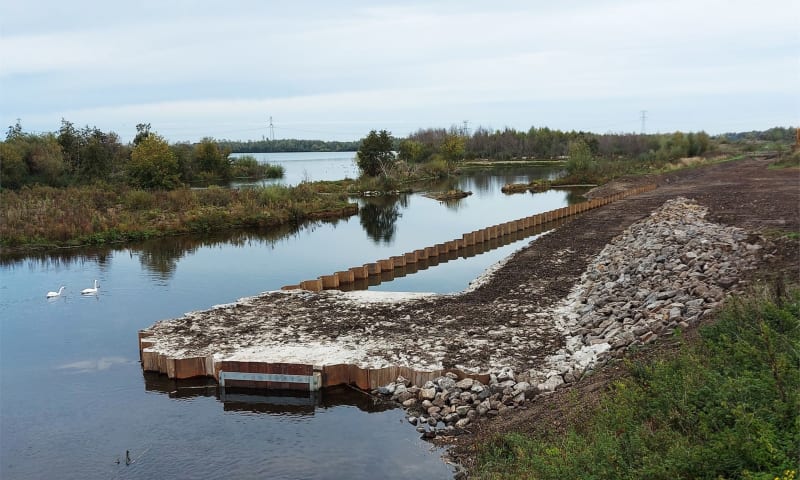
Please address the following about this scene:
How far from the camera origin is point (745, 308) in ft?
27.7

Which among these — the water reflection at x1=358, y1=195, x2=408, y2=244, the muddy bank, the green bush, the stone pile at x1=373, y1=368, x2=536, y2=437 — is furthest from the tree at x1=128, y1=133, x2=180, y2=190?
the stone pile at x1=373, y1=368, x2=536, y2=437

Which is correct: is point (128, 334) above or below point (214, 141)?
below

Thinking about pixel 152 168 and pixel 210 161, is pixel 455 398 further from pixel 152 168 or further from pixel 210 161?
pixel 210 161

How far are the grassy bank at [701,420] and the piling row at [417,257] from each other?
11.4 m

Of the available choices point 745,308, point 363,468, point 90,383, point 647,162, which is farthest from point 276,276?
point 647,162

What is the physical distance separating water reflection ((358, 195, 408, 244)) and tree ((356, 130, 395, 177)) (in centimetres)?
949

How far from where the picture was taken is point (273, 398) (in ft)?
38.5

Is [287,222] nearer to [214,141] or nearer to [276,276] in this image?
[276,276]

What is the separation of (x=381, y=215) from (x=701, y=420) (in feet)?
117

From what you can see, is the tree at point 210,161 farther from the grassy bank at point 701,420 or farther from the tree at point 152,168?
the grassy bank at point 701,420

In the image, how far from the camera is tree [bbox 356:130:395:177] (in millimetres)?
61969

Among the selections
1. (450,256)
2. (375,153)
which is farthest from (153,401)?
(375,153)

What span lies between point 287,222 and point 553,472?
108 ft

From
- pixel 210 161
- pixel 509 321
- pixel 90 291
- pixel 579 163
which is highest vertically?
pixel 210 161
